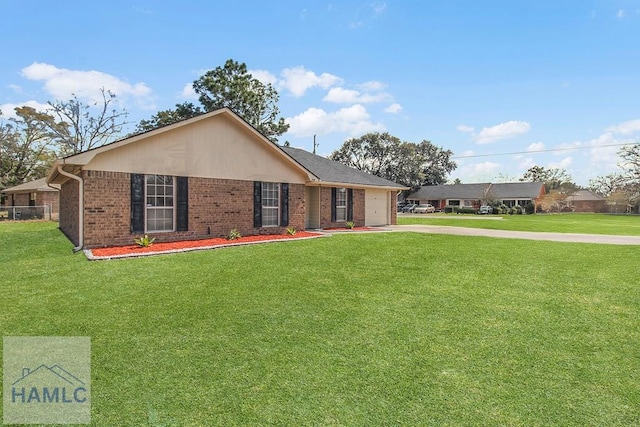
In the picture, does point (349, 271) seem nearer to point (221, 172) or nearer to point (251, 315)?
point (251, 315)

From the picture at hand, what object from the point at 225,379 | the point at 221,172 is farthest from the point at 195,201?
the point at 225,379

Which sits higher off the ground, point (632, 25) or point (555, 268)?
point (632, 25)

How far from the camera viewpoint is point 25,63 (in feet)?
87.7

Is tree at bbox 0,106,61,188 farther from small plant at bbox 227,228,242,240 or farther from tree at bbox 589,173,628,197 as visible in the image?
tree at bbox 589,173,628,197

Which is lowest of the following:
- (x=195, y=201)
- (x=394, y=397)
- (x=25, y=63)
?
(x=394, y=397)

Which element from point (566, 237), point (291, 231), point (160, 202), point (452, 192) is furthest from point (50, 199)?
point (452, 192)

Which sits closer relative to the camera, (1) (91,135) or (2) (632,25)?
(2) (632,25)

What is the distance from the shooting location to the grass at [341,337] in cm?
316

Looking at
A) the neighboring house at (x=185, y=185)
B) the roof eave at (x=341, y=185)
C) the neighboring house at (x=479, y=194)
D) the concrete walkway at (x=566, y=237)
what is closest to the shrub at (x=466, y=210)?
the neighboring house at (x=479, y=194)

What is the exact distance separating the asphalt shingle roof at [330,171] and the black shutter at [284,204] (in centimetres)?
342

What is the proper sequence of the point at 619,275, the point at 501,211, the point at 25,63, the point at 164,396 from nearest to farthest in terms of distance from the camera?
the point at 164,396 < the point at 619,275 < the point at 25,63 < the point at 501,211

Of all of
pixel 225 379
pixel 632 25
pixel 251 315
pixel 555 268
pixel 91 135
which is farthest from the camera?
pixel 91 135

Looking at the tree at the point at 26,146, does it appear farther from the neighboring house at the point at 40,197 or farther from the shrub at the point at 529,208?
the shrub at the point at 529,208

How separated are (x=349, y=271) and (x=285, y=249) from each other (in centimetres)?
314
